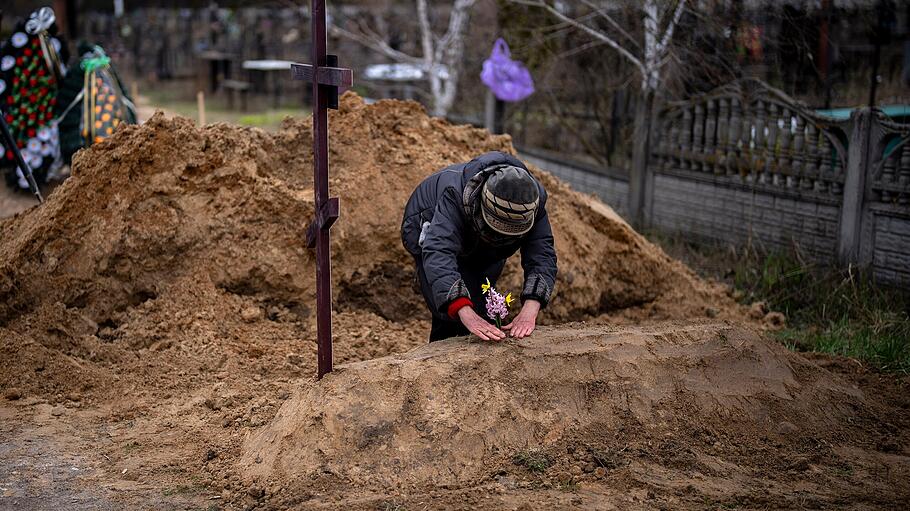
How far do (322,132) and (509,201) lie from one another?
2.54 feet

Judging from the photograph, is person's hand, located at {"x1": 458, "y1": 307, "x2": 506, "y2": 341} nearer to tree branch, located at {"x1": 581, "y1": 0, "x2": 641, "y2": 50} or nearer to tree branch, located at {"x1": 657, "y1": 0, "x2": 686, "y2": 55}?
tree branch, located at {"x1": 657, "y1": 0, "x2": 686, "y2": 55}

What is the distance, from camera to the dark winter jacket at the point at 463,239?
356cm

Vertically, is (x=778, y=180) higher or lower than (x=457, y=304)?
higher

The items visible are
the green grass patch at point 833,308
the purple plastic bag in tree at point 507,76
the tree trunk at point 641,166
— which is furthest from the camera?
the purple plastic bag in tree at point 507,76

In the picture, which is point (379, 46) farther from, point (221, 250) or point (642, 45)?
point (221, 250)

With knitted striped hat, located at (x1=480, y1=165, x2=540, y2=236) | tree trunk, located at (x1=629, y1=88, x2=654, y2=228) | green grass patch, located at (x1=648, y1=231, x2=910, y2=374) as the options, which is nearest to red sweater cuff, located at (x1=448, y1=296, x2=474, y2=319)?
knitted striped hat, located at (x1=480, y1=165, x2=540, y2=236)

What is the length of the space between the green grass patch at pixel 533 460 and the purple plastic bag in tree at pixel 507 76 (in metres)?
6.91

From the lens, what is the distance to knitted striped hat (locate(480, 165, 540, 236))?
3436 millimetres

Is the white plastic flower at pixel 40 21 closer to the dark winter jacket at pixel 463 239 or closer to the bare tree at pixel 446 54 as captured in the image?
the bare tree at pixel 446 54

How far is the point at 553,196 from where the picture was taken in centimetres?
580

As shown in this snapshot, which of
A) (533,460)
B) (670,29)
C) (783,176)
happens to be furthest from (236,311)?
(670,29)

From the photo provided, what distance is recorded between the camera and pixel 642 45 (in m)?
8.44

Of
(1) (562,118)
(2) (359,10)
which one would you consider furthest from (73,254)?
(2) (359,10)

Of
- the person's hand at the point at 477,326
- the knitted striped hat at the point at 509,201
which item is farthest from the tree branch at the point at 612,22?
the person's hand at the point at 477,326
